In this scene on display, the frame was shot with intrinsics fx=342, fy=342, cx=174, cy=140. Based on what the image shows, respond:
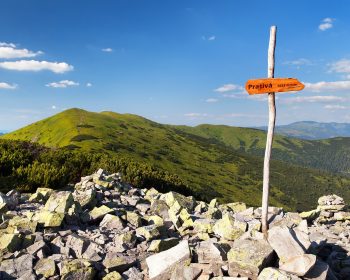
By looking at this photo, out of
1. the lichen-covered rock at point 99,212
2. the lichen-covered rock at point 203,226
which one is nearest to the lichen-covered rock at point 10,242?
the lichen-covered rock at point 99,212

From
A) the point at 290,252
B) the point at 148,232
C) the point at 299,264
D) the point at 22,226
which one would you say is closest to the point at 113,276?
the point at 148,232

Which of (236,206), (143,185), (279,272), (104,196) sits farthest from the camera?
(143,185)

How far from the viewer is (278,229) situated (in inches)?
510

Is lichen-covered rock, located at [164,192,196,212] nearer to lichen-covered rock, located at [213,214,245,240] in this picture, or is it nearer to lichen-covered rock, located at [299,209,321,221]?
lichen-covered rock, located at [213,214,245,240]

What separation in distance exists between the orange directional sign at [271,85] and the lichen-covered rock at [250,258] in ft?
20.4

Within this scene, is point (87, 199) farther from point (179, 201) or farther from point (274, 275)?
point (274, 275)

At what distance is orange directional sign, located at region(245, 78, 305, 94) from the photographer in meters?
14.2

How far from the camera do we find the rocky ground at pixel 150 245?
12.1 metres

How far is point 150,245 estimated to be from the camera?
48.7 ft

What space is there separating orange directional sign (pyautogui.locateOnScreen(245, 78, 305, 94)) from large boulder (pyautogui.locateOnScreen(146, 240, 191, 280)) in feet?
22.9

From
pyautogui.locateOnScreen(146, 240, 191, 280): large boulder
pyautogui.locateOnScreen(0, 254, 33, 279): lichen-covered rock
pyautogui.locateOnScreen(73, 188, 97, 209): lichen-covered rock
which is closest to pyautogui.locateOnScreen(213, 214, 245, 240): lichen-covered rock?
pyautogui.locateOnScreen(146, 240, 191, 280): large boulder

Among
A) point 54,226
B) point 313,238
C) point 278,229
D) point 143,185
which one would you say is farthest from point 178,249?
point 143,185

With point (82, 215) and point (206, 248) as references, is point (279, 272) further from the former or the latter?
point (82, 215)

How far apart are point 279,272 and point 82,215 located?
10.3 m
